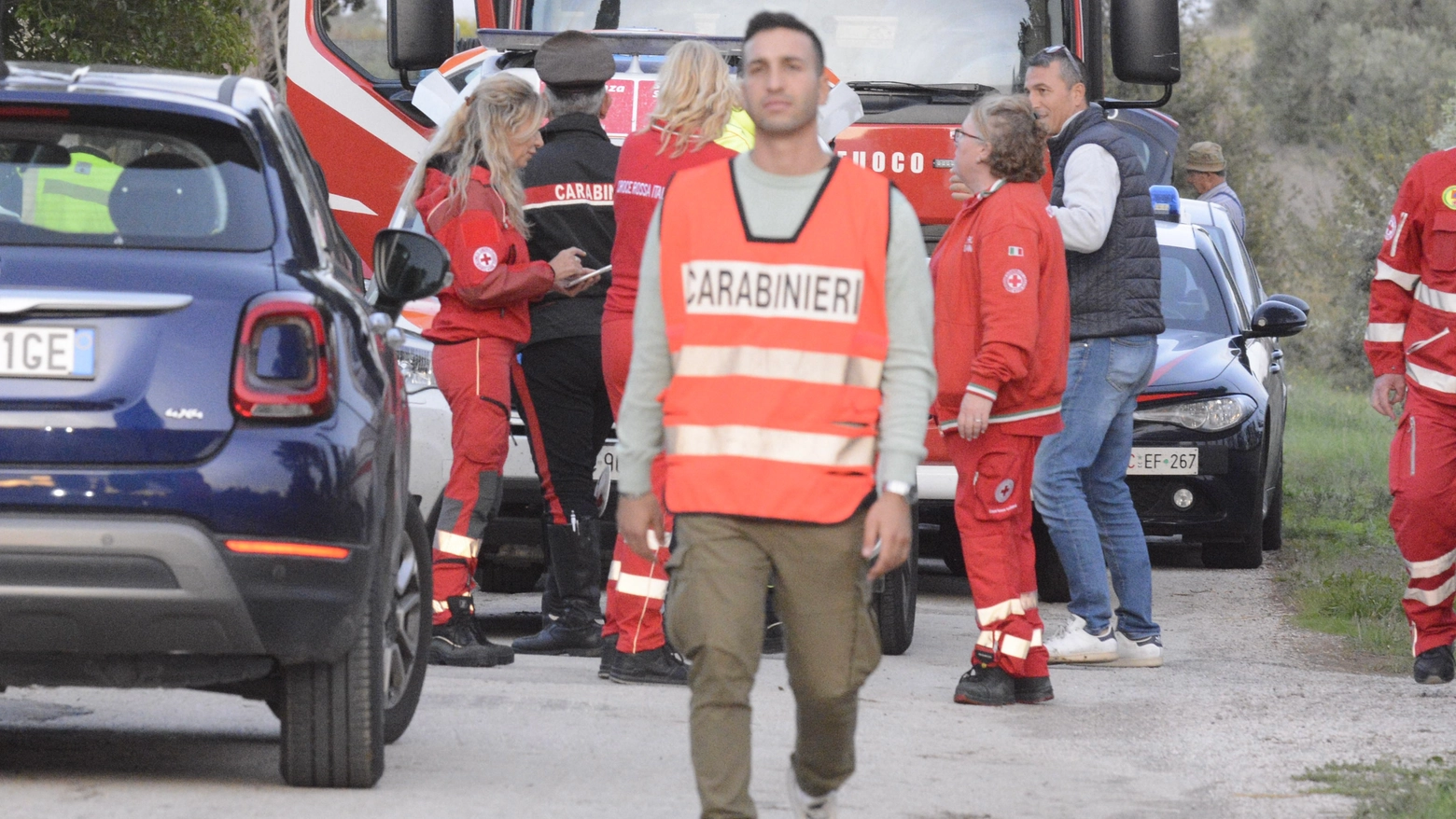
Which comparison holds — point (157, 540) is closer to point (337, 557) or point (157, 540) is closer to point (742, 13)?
point (337, 557)

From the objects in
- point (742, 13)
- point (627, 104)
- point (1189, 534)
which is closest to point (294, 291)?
point (627, 104)

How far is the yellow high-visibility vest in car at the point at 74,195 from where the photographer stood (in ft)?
18.2

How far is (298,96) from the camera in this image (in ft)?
41.6

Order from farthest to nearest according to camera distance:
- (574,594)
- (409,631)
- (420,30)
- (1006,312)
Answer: (420,30) < (574,594) < (1006,312) < (409,631)

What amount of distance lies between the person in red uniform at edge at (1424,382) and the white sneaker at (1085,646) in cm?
110

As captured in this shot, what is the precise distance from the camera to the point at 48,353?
5.23 meters

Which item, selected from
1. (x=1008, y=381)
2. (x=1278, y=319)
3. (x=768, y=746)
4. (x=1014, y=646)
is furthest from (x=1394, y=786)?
(x=1278, y=319)

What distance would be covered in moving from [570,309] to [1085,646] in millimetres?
2255

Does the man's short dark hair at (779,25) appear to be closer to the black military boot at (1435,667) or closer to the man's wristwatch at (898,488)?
the man's wristwatch at (898,488)

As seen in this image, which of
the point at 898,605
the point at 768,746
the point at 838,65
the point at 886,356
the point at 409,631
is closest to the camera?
the point at 886,356

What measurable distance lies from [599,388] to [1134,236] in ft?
6.49

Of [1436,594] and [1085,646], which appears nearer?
[1436,594]

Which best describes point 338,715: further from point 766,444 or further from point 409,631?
point 766,444

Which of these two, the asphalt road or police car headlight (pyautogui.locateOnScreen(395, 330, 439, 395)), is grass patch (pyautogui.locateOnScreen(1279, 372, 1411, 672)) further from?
police car headlight (pyautogui.locateOnScreen(395, 330, 439, 395))
